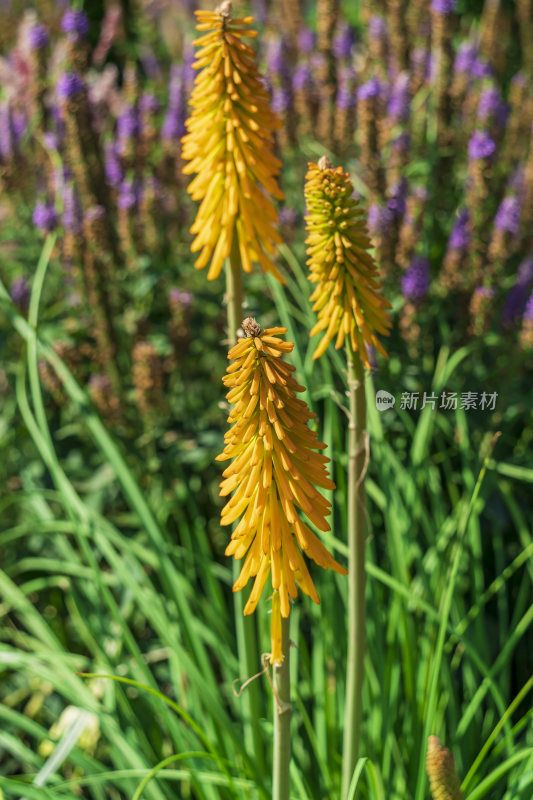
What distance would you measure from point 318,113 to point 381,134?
0.68m

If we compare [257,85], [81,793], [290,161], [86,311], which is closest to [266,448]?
[257,85]

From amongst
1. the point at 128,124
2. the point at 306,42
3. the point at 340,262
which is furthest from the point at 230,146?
the point at 306,42

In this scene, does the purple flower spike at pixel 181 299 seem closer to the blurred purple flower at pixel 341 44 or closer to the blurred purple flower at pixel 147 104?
the blurred purple flower at pixel 147 104

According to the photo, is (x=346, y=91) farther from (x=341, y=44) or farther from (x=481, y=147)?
(x=481, y=147)

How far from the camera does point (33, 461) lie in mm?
3580

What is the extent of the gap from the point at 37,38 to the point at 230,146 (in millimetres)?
2399

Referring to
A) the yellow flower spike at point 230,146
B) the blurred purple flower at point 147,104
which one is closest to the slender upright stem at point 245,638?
the yellow flower spike at point 230,146

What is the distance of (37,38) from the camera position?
3566 mm

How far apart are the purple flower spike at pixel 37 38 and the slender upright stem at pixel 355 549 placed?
2.74 metres

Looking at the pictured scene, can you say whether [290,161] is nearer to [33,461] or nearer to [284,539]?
[33,461]

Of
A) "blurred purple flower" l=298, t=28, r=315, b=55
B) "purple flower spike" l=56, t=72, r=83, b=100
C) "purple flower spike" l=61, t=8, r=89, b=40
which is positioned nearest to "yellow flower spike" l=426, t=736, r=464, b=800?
"purple flower spike" l=56, t=72, r=83, b=100

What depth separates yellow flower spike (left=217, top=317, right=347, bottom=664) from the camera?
122cm

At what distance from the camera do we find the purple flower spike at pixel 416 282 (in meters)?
2.80

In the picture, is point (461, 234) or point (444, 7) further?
point (444, 7)
